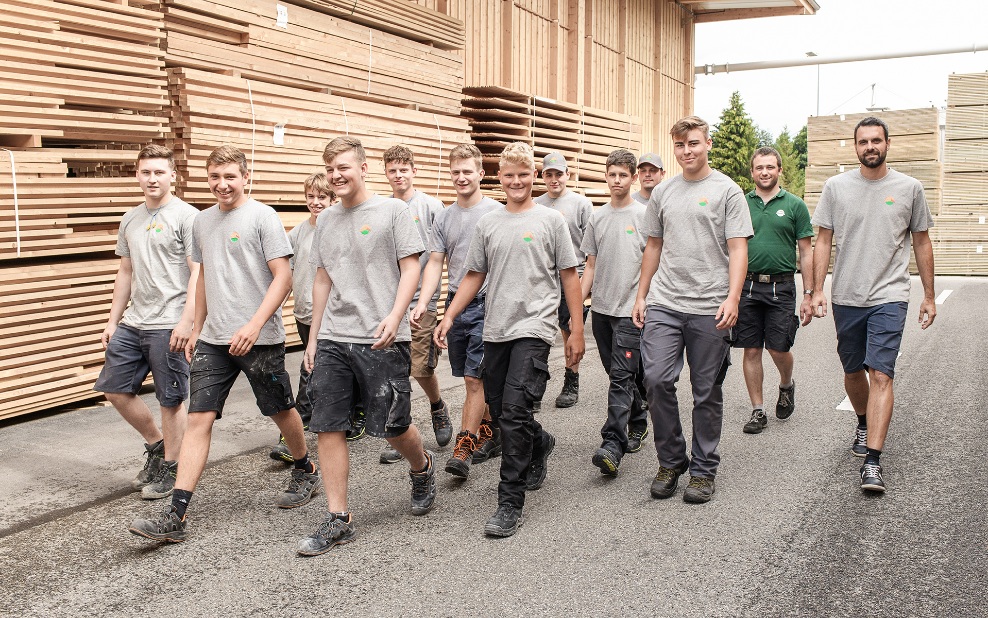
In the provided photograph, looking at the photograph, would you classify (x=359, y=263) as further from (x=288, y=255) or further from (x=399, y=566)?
(x=399, y=566)

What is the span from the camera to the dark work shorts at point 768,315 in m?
7.59

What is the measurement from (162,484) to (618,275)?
10.9ft

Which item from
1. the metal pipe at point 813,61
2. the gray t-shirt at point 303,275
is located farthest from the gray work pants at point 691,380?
the metal pipe at point 813,61

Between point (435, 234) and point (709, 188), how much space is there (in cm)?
207

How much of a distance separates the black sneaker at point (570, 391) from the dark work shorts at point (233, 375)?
345cm

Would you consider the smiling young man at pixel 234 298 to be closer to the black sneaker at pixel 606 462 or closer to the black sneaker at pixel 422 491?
the black sneaker at pixel 422 491

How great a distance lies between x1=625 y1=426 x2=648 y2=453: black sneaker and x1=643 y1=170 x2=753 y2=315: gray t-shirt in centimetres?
139

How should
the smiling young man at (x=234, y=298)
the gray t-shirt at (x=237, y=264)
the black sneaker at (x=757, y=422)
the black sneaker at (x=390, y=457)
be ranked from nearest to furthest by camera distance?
the smiling young man at (x=234, y=298)
the gray t-shirt at (x=237, y=264)
the black sneaker at (x=390, y=457)
the black sneaker at (x=757, y=422)

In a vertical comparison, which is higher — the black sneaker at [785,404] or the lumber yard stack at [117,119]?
the lumber yard stack at [117,119]

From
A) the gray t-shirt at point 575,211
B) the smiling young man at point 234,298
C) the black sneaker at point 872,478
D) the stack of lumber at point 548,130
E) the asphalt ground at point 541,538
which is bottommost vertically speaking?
the asphalt ground at point 541,538

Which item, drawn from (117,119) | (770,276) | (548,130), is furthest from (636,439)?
(548,130)

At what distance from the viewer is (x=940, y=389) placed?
910 cm

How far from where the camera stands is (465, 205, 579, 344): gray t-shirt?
5.31 m

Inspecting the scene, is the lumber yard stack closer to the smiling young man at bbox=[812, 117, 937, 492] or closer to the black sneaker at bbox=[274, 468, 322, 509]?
the black sneaker at bbox=[274, 468, 322, 509]
